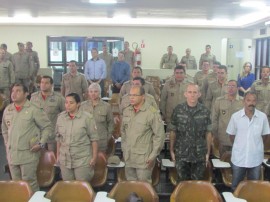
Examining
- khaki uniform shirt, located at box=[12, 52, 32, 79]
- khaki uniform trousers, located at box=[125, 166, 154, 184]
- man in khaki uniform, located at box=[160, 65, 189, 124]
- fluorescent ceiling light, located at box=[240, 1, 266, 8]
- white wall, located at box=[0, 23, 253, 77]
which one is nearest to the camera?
khaki uniform trousers, located at box=[125, 166, 154, 184]

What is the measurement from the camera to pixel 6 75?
8.20 meters

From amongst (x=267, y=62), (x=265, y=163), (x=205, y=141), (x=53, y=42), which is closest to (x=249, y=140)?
(x=205, y=141)

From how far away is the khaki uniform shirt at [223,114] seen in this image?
479 cm

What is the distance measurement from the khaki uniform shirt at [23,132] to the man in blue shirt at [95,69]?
441 cm

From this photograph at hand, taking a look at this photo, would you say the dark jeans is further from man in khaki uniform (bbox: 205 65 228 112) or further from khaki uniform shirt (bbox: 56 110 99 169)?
man in khaki uniform (bbox: 205 65 228 112)

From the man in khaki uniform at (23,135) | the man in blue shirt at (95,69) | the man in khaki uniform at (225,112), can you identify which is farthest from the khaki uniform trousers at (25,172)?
the man in blue shirt at (95,69)

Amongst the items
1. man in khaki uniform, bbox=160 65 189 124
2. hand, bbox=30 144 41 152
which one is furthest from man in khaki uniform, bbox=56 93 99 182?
man in khaki uniform, bbox=160 65 189 124

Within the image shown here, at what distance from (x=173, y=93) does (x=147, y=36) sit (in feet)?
26.7

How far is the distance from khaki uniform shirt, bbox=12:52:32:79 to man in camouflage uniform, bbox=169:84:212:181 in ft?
21.6

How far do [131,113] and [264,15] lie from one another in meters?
7.59

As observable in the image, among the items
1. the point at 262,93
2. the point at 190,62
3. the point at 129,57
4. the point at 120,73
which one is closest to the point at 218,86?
the point at 262,93

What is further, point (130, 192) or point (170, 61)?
point (170, 61)

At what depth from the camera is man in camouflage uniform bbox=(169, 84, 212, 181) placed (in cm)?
368

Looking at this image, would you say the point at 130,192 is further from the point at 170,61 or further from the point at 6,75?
the point at 170,61
